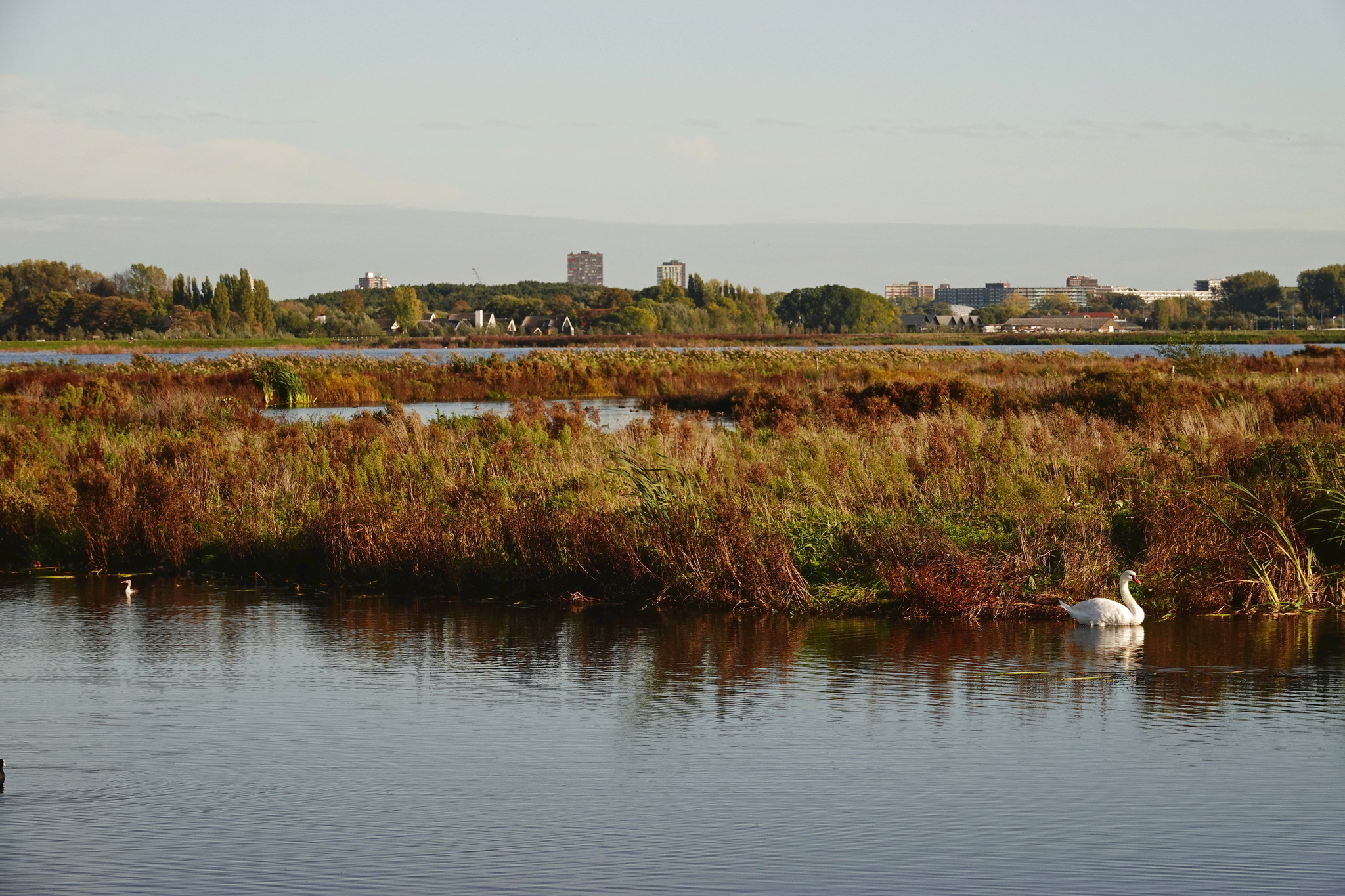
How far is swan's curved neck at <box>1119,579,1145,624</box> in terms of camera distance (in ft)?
40.5

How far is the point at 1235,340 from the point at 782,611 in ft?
452

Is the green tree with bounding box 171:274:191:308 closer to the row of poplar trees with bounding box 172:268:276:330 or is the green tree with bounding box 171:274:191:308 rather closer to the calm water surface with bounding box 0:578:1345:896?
the row of poplar trees with bounding box 172:268:276:330

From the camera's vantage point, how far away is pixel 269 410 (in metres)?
43.9

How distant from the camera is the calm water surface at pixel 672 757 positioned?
6891 mm

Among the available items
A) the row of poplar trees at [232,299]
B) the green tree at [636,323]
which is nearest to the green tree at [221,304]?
the row of poplar trees at [232,299]

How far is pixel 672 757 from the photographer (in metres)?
8.79

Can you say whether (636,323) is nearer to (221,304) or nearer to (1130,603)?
(221,304)

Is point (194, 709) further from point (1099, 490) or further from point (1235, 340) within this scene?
point (1235, 340)

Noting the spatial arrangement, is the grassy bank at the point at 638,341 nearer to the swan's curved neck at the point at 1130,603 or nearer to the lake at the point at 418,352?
the lake at the point at 418,352

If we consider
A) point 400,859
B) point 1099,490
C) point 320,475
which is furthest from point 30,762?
point 1099,490

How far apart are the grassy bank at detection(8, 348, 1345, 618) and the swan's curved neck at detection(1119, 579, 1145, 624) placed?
78 cm

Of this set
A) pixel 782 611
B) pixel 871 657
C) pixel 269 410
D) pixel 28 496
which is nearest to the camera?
pixel 871 657

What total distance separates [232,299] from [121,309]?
1322 centimetres

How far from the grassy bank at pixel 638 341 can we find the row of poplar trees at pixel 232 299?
10203 mm
